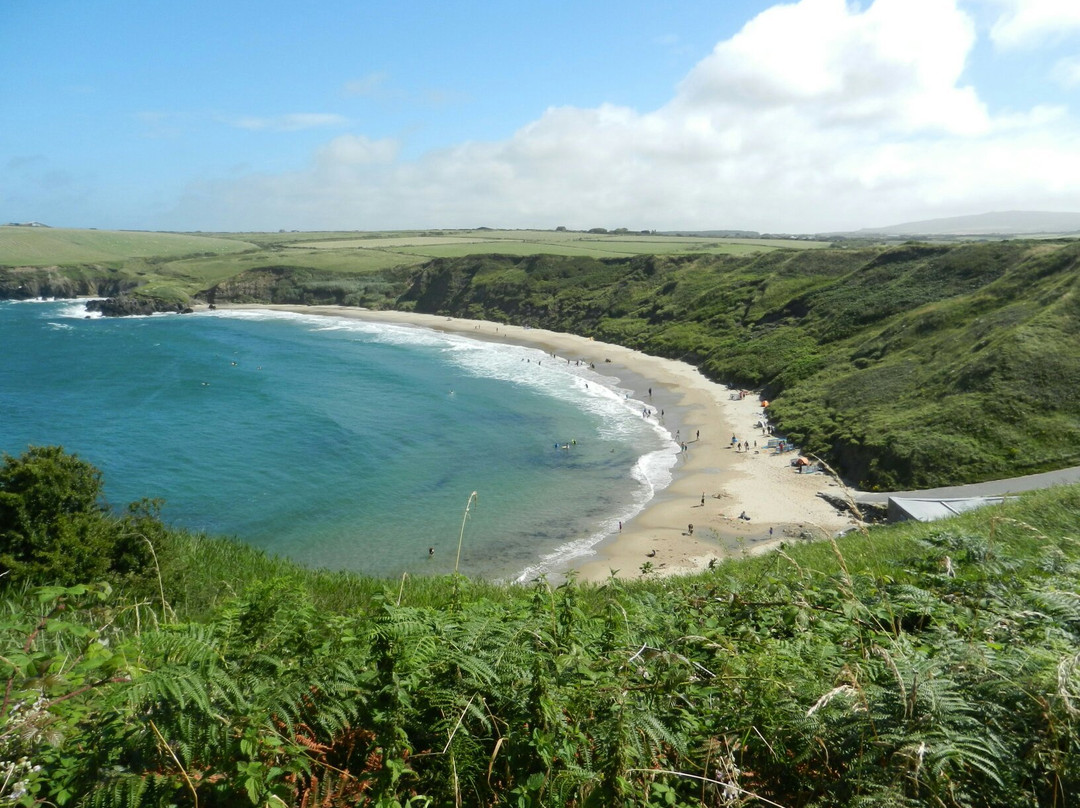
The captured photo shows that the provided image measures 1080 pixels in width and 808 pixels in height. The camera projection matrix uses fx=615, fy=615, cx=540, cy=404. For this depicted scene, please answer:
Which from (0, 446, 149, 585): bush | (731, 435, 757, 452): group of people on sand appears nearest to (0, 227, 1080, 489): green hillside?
(731, 435, 757, 452): group of people on sand

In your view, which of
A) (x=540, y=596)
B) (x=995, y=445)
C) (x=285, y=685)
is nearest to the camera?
(x=285, y=685)

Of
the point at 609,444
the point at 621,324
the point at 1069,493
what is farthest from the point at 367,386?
the point at 1069,493

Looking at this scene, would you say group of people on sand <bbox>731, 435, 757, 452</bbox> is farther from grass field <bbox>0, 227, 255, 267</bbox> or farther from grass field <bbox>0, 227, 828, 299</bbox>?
grass field <bbox>0, 227, 255, 267</bbox>

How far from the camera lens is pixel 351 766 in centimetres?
302

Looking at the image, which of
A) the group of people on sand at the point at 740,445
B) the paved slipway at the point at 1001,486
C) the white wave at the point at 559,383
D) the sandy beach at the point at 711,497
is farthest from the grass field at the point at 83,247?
the paved slipway at the point at 1001,486

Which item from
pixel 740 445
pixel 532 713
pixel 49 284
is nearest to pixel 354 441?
pixel 740 445

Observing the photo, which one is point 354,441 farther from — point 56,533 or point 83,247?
point 83,247

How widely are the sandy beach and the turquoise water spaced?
175 cm

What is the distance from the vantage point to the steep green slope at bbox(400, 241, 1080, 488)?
110ft

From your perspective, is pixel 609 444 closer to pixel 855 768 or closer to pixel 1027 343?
pixel 1027 343

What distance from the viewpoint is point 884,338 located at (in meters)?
53.3

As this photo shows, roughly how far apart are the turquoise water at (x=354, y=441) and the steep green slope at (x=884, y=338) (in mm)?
12836

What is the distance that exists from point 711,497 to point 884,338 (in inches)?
1222

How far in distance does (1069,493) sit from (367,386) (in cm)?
5412
